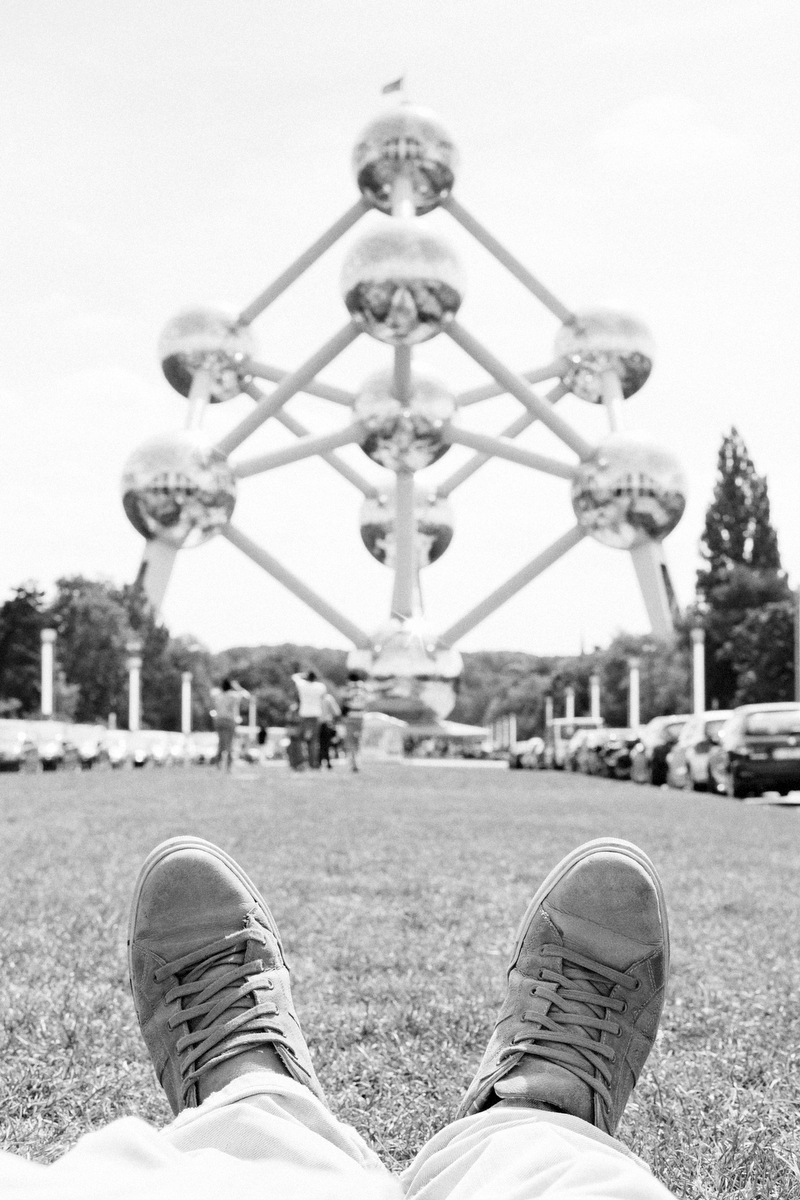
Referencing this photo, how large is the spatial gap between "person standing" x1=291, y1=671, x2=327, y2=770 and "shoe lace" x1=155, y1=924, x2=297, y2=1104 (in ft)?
45.4

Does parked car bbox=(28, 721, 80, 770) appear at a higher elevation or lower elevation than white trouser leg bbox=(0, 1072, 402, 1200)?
lower

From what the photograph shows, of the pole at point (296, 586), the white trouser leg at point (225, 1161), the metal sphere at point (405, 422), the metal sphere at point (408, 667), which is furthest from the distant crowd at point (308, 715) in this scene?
the white trouser leg at point (225, 1161)

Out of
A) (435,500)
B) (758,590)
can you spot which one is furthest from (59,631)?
(435,500)

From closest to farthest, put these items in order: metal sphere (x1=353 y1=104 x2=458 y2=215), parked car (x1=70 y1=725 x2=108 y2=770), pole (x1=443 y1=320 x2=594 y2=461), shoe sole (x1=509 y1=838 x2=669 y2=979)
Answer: shoe sole (x1=509 y1=838 x2=669 y2=979) < metal sphere (x1=353 y1=104 x2=458 y2=215) < pole (x1=443 y1=320 x2=594 y2=461) < parked car (x1=70 y1=725 x2=108 y2=770)

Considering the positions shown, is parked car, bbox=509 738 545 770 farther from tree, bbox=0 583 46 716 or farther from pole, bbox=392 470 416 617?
tree, bbox=0 583 46 716

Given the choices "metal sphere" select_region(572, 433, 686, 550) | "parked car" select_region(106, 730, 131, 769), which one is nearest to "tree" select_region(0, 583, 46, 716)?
"parked car" select_region(106, 730, 131, 769)

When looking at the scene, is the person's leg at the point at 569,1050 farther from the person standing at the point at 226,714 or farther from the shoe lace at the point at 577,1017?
the person standing at the point at 226,714

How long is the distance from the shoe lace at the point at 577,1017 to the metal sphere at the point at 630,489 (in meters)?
15.1

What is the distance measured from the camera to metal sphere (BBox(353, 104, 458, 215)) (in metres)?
17.7

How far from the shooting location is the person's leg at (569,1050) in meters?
1.40

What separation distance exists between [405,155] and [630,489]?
5.48 metres

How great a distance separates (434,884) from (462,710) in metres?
122

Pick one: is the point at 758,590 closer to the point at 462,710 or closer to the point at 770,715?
the point at 770,715

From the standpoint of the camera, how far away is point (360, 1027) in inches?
109
